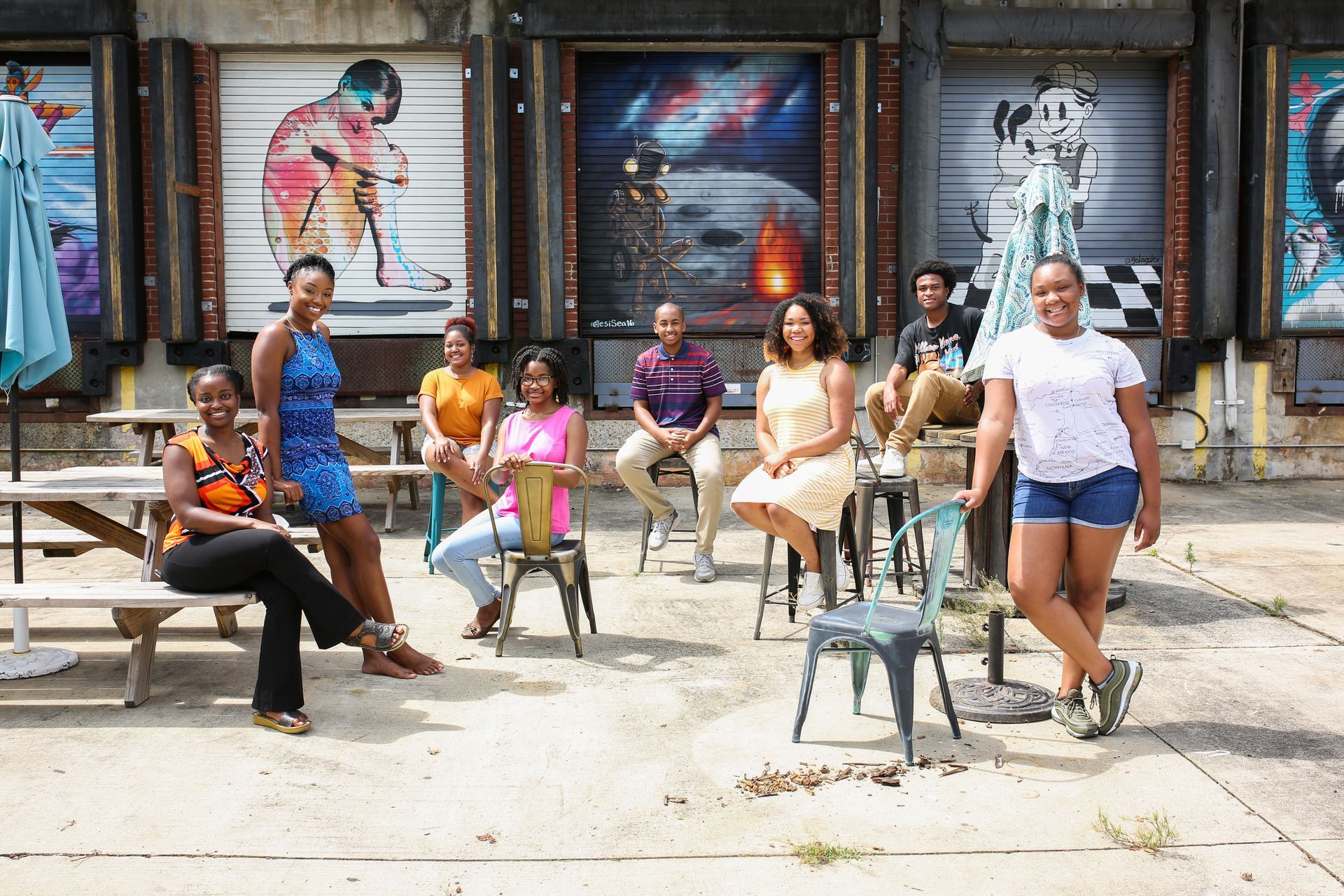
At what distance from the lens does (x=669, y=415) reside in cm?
743

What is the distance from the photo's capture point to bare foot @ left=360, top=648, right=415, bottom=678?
493cm

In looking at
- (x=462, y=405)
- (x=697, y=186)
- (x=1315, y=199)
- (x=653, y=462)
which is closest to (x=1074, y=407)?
(x=653, y=462)

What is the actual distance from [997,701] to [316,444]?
312cm

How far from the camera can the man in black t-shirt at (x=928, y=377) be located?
6320mm

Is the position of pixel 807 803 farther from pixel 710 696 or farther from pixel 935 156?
pixel 935 156

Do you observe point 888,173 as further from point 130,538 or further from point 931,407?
point 130,538

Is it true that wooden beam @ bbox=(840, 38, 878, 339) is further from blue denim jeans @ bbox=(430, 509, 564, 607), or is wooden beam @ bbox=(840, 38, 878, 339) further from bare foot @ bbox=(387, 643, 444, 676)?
bare foot @ bbox=(387, 643, 444, 676)

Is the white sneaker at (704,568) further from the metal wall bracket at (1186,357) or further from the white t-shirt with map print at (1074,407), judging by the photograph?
the metal wall bracket at (1186,357)

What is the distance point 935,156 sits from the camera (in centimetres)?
1009

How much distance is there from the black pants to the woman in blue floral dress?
43 centimetres

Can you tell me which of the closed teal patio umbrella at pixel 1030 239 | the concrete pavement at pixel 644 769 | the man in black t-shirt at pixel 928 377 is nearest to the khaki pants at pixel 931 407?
the man in black t-shirt at pixel 928 377

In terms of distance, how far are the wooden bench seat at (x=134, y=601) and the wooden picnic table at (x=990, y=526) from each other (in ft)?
12.8

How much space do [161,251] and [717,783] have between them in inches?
325

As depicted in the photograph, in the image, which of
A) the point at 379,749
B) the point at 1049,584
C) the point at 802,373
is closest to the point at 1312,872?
the point at 1049,584
